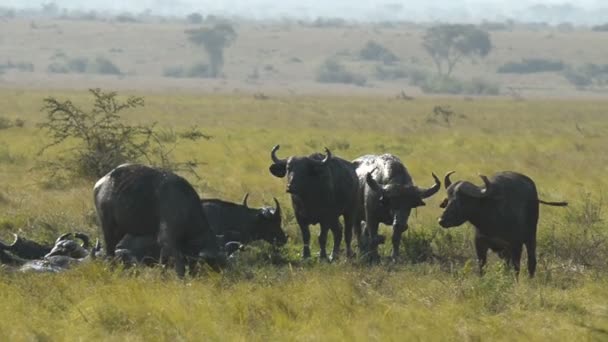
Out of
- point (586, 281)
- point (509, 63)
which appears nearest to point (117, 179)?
point (586, 281)

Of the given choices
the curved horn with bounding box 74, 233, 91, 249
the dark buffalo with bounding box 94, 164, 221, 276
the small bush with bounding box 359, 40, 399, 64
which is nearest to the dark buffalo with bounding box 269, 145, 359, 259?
the dark buffalo with bounding box 94, 164, 221, 276

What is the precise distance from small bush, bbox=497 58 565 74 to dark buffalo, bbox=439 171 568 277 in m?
90.5

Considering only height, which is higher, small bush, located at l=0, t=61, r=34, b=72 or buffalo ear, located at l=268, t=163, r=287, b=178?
buffalo ear, located at l=268, t=163, r=287, b=178

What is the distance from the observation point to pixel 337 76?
92.6 m

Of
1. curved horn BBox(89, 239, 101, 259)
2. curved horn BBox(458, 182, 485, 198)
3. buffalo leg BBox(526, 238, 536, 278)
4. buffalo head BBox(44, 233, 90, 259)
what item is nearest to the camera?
curved horn BBox(458, 182, 485, 198)

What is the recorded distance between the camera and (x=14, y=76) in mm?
81875

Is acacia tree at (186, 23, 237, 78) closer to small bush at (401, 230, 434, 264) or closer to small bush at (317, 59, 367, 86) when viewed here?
small bush at (317, 59, 367, 86)

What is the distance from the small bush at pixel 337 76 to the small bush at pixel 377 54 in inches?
520

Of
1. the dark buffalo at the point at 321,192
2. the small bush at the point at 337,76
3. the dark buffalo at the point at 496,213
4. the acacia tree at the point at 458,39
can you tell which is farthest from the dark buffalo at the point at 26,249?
the acacia tree at the point at 458,39

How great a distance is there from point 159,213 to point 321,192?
7.95 ft

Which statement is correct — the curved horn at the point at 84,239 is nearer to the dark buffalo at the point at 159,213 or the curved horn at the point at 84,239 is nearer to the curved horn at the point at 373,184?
the dark buffalo at the point at 159,213

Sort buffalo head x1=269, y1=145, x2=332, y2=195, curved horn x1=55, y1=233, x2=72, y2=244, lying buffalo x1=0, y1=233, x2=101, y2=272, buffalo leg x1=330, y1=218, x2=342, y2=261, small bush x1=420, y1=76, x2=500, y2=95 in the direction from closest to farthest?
lying buffalo x1=0, y1=233, x2=101, y2=272
curved horn x1=55, y1=233, x2=72, y2=244
buffalo head x1=269, y1=145, x2=332, y2=195
buffalo leg x1=330, y1=218, x2=342, y2=261
small bush x1=420, y1=76, x2=500, y2=95

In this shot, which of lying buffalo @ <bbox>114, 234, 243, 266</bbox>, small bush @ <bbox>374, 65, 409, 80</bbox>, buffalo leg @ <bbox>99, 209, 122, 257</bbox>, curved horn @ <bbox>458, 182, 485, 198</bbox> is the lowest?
small bush @ <bbox>374, 65, 409, 80</bbox>

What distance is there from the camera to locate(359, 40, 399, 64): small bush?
108606 millimetres
